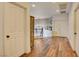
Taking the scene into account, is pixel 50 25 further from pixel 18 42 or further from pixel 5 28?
pixel 5 28

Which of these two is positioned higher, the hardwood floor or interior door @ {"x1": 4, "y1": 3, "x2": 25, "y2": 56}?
interior door @ {"x1": 4, "y1": 3, "x2": 25, "y2": 56}

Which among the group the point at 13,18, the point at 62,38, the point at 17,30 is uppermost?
the point at 13,18

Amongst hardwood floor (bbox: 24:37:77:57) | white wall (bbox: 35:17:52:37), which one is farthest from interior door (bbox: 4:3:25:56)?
white wall (bbox: 35:17:52:37)

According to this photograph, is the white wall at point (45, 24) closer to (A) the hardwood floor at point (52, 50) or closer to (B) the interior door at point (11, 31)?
(A) the hardwood floor at point (52, 50)

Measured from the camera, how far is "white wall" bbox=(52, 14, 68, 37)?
630 cm

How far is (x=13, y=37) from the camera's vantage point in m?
2.87

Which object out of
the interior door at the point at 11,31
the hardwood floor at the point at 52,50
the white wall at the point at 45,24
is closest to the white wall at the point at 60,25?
the white wall at the point at 45,24

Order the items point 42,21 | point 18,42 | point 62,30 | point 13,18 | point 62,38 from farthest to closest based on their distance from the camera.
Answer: point 42,21, point 62,30, point 62,38, point 18,42, point 13,18

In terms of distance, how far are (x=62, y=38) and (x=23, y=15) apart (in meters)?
2.72

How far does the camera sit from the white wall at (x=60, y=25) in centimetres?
630

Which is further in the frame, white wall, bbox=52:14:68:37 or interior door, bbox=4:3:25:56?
white wall, bbox=52:14:68:37

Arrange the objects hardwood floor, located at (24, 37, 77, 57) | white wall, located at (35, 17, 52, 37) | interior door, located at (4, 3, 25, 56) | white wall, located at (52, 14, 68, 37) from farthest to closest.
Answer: white wall, located at (35, 17, 52, 37)
white wall, located at (52, 14, 68, 37)
hardwood floor, located at (24, 37, 77, 57)
interior door, located at (4, 3, 25, 56)

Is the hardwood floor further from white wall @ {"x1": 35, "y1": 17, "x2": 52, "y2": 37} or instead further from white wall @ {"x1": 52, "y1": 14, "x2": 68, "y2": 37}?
white wall @ {"x1": 35, "y1": 17, "x2": 52, "y2": 37}

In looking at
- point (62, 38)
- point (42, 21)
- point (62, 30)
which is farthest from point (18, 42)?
point (42, 21)
